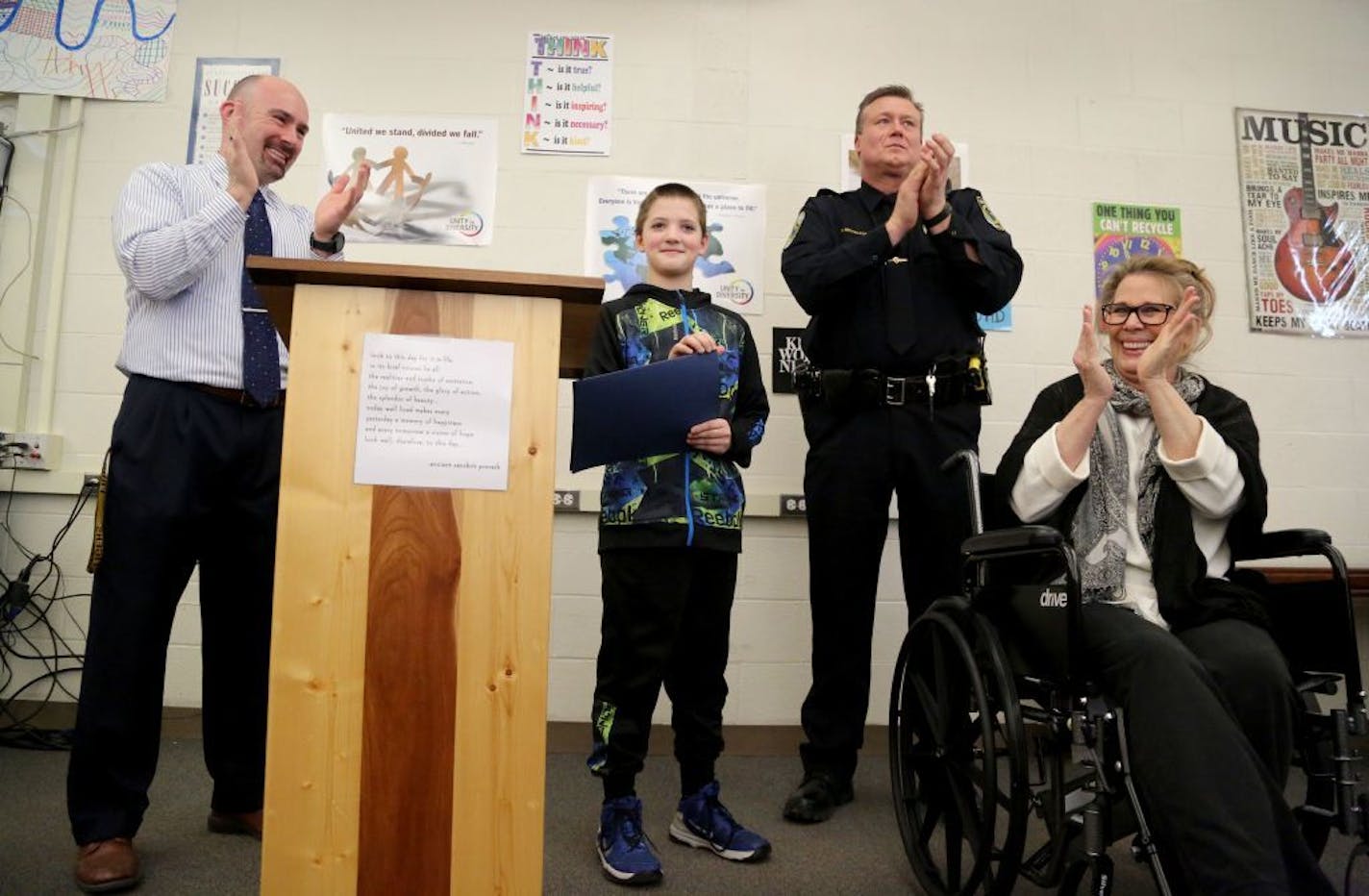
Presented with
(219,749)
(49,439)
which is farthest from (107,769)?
(49,439)

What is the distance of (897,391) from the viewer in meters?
2.19

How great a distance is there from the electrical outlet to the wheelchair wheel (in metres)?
2.62

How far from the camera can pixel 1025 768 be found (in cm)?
137

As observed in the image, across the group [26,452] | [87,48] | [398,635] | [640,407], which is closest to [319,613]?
[398,635]

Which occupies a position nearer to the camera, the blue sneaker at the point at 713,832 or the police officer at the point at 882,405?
the blue sneaker at the point at 713,832

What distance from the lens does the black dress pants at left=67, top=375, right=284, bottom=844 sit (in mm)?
1695

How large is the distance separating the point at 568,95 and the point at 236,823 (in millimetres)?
2315

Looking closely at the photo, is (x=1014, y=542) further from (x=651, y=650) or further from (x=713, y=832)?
(x=713, y=832)

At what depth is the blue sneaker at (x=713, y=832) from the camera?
6.04ft

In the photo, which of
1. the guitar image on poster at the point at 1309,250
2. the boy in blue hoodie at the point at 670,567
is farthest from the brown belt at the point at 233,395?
the guitar image on poster at the point at 1309,250

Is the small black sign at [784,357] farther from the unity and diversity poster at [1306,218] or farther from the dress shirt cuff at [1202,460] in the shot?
the unity and diversity poster at [1306,218]

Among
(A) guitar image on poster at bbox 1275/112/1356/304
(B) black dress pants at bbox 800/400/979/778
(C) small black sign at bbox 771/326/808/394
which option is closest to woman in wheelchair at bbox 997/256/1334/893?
(B) black dress pants at bbox 800/400/979/778

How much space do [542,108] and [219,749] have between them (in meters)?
2.13

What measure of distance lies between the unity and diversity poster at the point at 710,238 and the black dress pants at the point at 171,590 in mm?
1346
